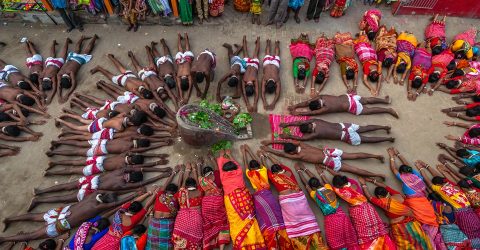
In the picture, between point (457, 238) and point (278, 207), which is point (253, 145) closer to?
point (278, 207)

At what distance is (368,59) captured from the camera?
6.77m

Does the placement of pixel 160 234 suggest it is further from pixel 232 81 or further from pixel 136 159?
pixel 232 81

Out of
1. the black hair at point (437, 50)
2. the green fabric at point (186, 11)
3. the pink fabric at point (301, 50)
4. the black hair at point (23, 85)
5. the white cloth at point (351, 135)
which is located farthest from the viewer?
the green fabric at point (186, 11)

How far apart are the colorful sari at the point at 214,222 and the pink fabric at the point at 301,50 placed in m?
3.79

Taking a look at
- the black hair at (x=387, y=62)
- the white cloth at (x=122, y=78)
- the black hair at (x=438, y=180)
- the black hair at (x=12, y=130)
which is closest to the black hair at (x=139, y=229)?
the white cloth at (x=122, y=78)

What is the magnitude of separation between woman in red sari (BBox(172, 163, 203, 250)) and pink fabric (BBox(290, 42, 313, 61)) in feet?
12.2

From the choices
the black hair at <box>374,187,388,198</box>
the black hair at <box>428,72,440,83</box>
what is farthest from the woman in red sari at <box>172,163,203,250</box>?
the black hair at <box>428,72,440,83</box>

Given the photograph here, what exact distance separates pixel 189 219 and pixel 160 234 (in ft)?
1.63

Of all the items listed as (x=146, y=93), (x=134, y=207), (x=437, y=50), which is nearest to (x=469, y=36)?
(x=437, y=50)

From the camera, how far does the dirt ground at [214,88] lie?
5.62m

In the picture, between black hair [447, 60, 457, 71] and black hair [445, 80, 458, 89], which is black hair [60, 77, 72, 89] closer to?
black hair [445, 80, 458, 89]

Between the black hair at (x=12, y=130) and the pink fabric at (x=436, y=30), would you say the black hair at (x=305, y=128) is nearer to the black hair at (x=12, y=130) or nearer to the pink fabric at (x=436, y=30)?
the pink fabric at (x=436, y=30)

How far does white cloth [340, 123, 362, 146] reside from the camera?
5.71 metres

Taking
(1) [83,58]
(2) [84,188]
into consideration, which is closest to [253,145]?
(2) [84,188]
